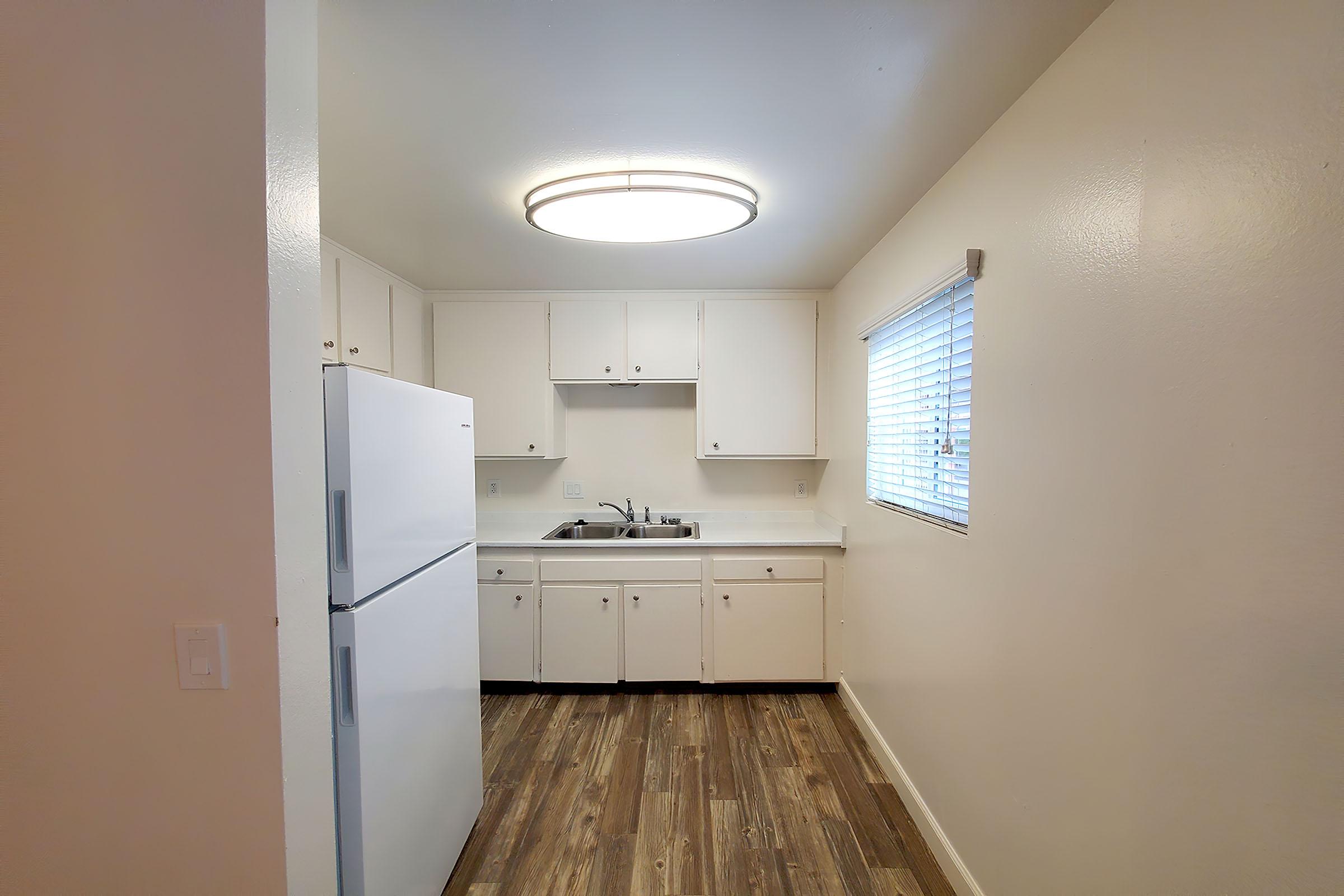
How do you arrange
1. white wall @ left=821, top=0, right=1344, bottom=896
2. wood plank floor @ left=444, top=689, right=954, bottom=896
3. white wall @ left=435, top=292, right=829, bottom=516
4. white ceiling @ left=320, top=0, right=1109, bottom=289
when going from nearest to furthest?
white wall @ left=821, top=0, right=1344, bottom=896
white ceiling @ left=320, top=0, right=1109, bottom=289
wood plank floor @ left=444, top=689, right=954, bottom=896
white wall @ left=435, top=292, right=829, bottom=516

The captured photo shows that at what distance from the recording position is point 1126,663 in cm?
98

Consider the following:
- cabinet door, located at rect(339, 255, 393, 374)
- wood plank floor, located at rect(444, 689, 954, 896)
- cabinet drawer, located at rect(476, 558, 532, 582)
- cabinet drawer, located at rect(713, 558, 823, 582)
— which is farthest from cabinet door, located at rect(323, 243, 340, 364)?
cabinet drawer, located at rect(713, 558, 823, 582)

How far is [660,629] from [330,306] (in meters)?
2.20

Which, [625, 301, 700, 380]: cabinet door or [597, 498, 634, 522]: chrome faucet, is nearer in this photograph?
[625, 301, 700, 380]: cabinet door

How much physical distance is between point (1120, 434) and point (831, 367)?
6.89 feet

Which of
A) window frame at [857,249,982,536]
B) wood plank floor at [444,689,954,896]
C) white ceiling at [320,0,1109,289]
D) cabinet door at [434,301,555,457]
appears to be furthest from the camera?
cabinet door at [434,301,555,457]

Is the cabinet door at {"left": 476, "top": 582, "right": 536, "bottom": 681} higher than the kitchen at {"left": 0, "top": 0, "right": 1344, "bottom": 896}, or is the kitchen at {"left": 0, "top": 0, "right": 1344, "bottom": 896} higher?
the kitchen at {"left": 0, "top": 0, "right": 1344, "bottom": 896}

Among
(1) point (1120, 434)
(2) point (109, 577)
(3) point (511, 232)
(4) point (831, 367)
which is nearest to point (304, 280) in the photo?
(2) point (109, 577)

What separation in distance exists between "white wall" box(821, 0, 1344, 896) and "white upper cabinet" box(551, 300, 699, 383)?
1.72 meters

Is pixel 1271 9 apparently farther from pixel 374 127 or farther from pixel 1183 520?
pixel 374 127

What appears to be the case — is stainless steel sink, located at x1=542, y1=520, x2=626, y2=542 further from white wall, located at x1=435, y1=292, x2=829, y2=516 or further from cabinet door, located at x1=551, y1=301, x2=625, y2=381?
cabinet door, located at x1=551, y1=301, x2=625, y2=381

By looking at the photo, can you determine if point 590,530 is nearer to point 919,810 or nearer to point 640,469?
point 640,469

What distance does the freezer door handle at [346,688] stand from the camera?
114cm

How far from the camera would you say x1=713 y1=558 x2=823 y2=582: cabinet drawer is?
283cm
